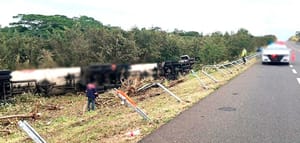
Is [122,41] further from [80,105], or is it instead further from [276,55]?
[80,105]

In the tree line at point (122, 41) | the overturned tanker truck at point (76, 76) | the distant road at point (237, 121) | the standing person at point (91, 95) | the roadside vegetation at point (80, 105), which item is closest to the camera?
the distant road at point (237, 121)

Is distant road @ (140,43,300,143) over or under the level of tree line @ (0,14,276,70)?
under

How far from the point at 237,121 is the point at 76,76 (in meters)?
3.97

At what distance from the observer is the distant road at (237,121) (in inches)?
230

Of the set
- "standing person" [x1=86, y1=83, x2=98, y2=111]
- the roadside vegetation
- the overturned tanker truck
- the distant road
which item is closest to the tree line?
the roadside vegetation

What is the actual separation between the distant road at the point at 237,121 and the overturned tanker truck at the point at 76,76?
2.52m

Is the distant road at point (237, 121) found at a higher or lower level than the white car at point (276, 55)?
lower

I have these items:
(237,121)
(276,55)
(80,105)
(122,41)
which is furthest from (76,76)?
(122,41)

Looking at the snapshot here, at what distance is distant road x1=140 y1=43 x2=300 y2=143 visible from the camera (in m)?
5.85

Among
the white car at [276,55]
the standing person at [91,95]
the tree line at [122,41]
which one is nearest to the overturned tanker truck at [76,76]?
the standing person at [91,95]

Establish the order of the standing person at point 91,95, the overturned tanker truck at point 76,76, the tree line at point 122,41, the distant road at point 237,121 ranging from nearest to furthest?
1. the distant road at point 237,121
2. the overturned tanker truck at point 76,76
3. the standing person at point 91,95
4. the tree line at point 122,41

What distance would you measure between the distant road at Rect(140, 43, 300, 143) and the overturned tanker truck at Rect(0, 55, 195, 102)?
2.52 m

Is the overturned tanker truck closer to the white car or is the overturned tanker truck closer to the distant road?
the distant road

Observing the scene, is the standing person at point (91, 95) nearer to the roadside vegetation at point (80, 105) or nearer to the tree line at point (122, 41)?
the roadside vegetation at point (80, 105)
